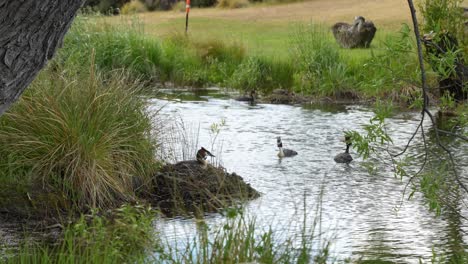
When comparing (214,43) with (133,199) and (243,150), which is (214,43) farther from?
(133,199)

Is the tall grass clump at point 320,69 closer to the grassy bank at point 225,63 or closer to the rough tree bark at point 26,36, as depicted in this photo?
the grassy bank at point 225,63

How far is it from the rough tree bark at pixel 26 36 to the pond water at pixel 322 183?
2.57 meters

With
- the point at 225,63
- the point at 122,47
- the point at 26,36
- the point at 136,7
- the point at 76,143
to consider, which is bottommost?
the point at 136,7

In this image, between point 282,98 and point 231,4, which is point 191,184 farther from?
point 231,4

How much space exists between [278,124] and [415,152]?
3.74 metres

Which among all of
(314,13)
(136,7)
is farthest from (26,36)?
(136,7)

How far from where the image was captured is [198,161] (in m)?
11.3

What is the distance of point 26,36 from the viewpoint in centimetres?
423

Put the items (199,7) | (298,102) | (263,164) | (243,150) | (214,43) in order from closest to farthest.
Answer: (263,164)
(243,150)
(298,102)
(214,43)
(199,7)

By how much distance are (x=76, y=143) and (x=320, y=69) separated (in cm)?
1204

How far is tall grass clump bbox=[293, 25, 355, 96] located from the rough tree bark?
16.8 meters

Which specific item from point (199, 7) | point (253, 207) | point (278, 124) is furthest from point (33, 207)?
point (199, 7)

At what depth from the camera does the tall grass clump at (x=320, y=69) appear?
21406 mm

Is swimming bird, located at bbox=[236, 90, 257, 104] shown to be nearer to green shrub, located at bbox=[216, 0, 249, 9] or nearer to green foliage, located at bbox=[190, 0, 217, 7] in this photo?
green shrub, located at bbox=[216, 0, 249, 9]
